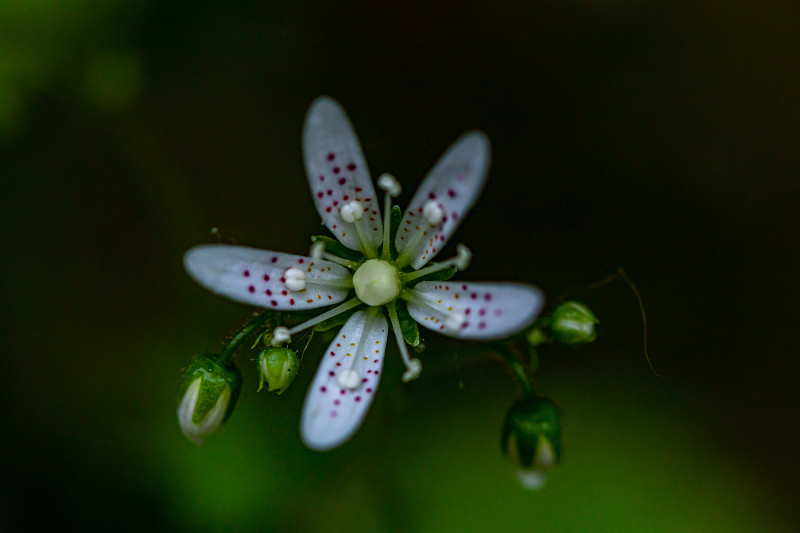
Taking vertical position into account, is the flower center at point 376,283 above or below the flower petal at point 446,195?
below

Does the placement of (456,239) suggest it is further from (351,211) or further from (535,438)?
(535,438)

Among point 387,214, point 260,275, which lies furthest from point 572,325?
point 260,275

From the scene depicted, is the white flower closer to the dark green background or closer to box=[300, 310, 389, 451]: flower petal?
box=[300, 310, 389, 451]: flower petal

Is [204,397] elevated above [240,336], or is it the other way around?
[240,336]

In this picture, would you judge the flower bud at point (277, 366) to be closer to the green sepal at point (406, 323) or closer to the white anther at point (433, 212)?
the green sepal at point (406, 323)

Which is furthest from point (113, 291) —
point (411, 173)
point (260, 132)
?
point (411, 173)

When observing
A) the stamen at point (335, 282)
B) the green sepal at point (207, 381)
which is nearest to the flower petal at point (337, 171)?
the stamen at point (335, 282)

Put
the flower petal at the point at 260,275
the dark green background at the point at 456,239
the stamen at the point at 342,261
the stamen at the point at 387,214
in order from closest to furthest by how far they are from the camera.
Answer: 1. the flower petal at the point at 260,275
2. the stamen at the point at 387,214
3. the stamen at the point at 342,261
4. the dark green background at the point at 456,239
